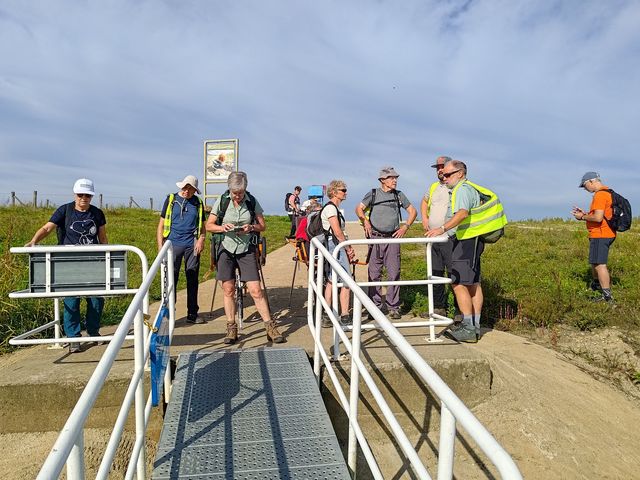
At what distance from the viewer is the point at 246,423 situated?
342 centimetres

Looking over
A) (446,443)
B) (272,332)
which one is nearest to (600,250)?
(272,332)

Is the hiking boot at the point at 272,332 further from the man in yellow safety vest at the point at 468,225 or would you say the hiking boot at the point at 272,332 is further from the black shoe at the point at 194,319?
the man in yellow safety vest at the point at 468,225

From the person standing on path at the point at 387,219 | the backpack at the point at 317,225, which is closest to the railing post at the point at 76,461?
the backpack at the point at 317,225

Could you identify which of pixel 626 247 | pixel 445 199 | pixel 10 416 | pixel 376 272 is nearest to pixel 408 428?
pixel 376 272

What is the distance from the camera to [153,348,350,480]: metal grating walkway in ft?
9.69

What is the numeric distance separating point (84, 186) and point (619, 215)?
703 centimetres

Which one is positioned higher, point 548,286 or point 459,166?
point 459,166

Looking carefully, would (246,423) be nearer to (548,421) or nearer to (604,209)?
(548,421)

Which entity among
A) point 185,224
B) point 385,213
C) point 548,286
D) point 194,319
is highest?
point 385,213

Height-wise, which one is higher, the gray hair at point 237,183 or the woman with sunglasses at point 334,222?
the gray hair at point 237,183

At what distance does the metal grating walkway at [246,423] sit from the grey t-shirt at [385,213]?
82.5 inches

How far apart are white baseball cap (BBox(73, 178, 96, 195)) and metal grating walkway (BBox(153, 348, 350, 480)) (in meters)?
1.90

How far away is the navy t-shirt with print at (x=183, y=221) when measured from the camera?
19.0 feet

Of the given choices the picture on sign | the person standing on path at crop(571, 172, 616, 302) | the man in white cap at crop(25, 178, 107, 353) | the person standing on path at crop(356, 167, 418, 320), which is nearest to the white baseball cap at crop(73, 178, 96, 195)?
the man in white cap at crop(25, 178, 107, 353)
